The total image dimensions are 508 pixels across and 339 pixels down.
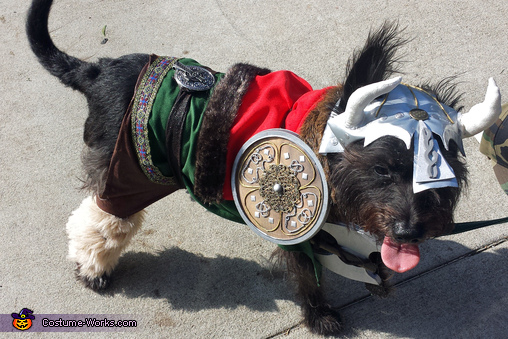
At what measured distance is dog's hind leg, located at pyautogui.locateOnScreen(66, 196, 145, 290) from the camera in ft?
8.46

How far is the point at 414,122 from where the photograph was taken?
1.66m

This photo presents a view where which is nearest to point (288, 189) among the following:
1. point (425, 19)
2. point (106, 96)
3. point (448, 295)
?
point (106, 96)

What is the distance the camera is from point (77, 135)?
3578 millimetres

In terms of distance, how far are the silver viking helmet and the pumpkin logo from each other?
2.17 m

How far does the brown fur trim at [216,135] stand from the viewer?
203 cm

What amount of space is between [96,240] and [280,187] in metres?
1.36

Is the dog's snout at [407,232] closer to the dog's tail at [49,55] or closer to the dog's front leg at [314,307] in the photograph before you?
the dog's front leg at [314,307]

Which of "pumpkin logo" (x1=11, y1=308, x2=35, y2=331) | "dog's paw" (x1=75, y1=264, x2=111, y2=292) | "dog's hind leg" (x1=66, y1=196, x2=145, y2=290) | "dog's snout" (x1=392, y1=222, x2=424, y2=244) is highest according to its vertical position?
"dog's snout" (x1=392, y1=222, x2=424, y2=244)

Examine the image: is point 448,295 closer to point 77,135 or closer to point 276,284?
point 276,284

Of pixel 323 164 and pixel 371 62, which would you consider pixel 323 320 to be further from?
pixel 371 62

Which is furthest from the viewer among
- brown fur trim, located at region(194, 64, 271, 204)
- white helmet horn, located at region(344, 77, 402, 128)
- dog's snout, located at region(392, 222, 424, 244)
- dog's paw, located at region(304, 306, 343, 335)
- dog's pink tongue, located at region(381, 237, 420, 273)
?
dog's paw, located at region(304, 306, 343, 335)

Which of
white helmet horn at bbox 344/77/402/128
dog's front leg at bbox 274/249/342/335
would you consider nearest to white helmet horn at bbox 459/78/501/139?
white helmet horn at bbox 344/77/402/128

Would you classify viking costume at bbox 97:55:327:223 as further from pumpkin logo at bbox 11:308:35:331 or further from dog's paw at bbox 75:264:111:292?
pumpkin logo at bbox 11:308:35:331

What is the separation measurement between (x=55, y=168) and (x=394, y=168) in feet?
8.97
